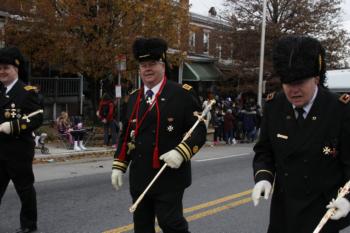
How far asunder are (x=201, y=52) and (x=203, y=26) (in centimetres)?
217

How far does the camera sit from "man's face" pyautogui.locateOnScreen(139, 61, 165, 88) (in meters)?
3.97

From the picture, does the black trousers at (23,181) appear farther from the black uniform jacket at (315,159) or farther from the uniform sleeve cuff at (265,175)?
the black uniform jacket at (315,159)

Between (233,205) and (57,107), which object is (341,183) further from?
(57,107)

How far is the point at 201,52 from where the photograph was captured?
106 ft

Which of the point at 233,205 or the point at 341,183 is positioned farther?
the point at 233,205

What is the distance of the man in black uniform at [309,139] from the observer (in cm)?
289

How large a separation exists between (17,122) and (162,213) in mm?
2049

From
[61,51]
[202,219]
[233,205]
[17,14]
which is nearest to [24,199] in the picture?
[202,219]

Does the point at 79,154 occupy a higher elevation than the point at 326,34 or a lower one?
lower

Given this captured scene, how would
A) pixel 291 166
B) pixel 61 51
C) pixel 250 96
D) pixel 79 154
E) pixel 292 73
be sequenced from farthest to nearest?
pixel 250 96, pixel 61 51, pixel 79 154, pixel 291 166, pixel 292 73

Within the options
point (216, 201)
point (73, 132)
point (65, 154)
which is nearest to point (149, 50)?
point (216, 201)

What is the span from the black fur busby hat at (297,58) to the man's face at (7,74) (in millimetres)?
3175

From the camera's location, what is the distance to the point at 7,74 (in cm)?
514

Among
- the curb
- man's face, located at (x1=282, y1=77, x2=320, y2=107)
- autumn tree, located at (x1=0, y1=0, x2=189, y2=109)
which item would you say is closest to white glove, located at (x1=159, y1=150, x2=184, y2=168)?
man's face, located at (x1=282, y1=77, x2=320, y2=107)
